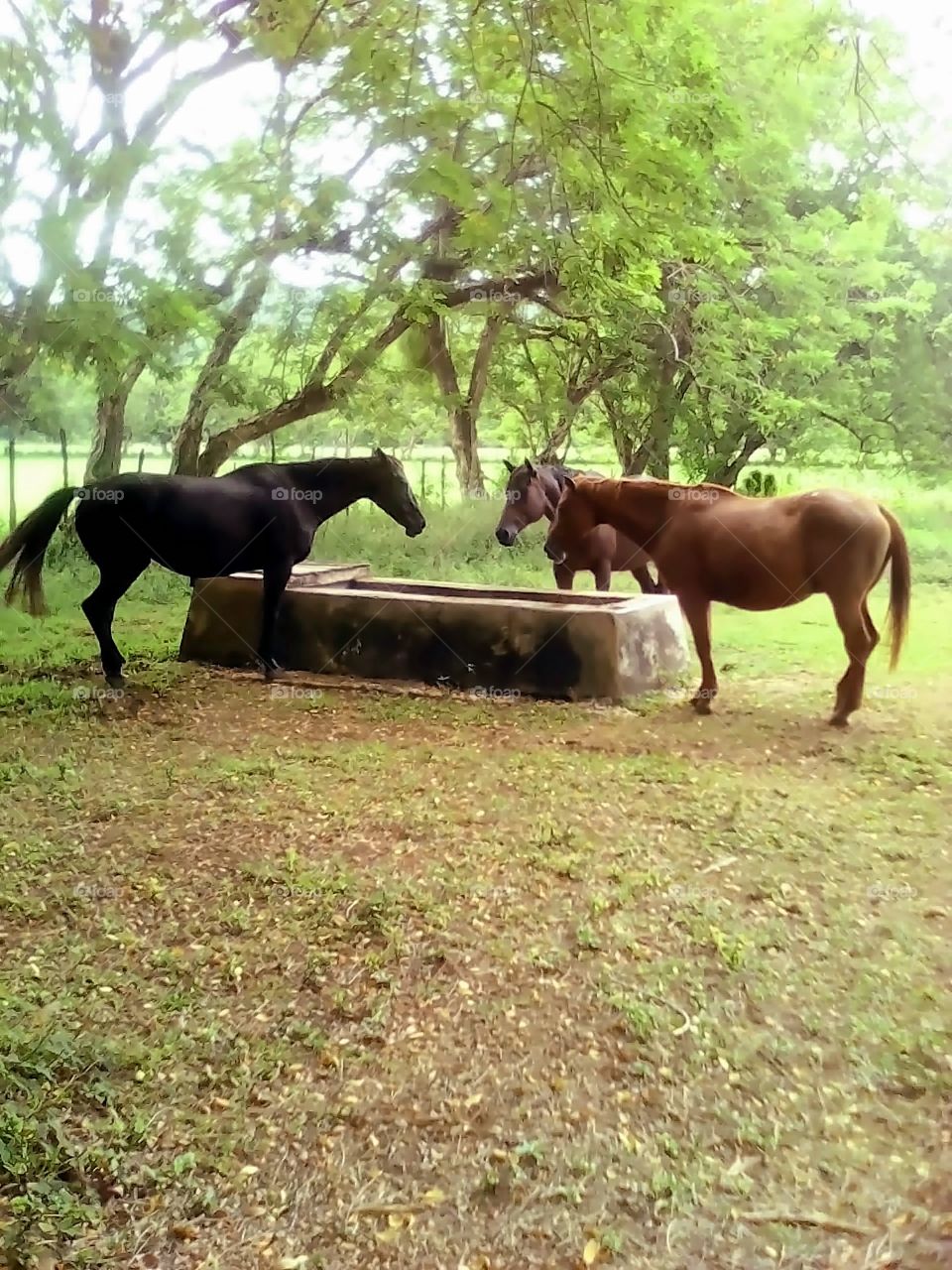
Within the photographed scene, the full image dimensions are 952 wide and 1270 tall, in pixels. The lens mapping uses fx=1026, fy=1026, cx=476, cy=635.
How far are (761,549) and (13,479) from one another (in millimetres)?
2758

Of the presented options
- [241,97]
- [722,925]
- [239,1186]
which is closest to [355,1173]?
[239,1186]

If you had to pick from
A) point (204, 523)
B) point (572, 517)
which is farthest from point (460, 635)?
point (204, 523)

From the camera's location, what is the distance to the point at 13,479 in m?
3.82

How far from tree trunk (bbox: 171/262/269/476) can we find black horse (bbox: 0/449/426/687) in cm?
38

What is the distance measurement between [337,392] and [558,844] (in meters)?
2.62

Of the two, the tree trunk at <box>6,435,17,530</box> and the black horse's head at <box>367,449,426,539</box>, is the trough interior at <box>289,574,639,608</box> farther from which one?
the tree trunk at <box>6,435,17,530</box>

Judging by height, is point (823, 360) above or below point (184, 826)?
above

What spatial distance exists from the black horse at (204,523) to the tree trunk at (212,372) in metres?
0.38

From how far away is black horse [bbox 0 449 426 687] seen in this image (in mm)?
3826

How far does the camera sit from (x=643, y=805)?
2885 millimetres

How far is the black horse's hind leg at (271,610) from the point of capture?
4.15 meters

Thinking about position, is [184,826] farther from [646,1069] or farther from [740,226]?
[740,226]

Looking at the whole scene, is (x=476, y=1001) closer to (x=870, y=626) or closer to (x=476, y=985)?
(x=476, y=985)

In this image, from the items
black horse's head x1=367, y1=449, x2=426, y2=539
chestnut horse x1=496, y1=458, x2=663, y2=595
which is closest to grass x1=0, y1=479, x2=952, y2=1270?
black horse's head x1=367, y1=449, x2=426, y2=539
